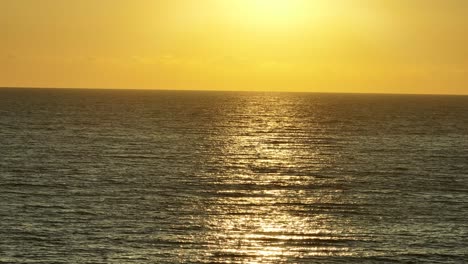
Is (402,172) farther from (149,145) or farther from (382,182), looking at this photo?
(149,145)

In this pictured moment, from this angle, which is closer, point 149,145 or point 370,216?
point 370,216

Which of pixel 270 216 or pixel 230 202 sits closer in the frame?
pixel 270 216

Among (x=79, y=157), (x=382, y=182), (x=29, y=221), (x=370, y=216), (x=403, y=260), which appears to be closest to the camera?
(x=403, y=260)

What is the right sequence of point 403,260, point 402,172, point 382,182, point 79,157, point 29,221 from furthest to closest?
point 79,157, point 402,172, point 382,182, point 29,221, point 403,260

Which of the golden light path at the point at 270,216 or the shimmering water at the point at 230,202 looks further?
the golden light path at the point at 270,216

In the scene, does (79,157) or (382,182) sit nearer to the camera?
(382,182)

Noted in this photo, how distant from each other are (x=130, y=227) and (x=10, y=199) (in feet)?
56.9

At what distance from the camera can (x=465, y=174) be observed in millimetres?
112188

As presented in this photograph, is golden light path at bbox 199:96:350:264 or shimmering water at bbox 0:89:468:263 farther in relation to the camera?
golden light path at bbox 199:96:350:264

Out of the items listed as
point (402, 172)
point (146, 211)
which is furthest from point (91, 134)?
point (146, 211)

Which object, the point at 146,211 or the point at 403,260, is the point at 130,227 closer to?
the point at 146,211

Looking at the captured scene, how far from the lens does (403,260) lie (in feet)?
209

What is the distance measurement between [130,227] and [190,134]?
356 feet

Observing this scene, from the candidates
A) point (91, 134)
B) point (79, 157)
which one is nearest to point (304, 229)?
point (79, 157)
